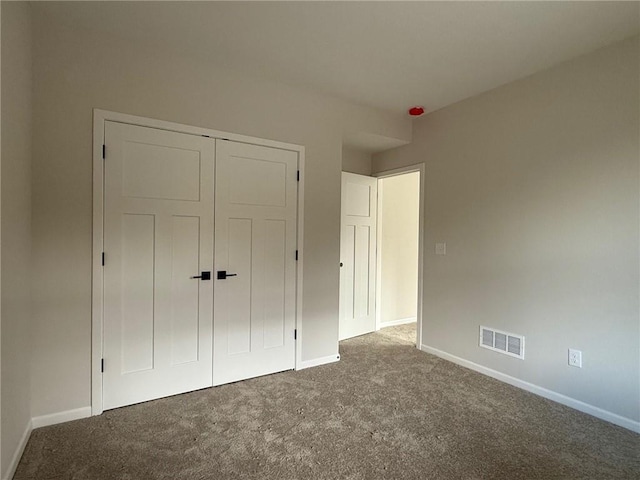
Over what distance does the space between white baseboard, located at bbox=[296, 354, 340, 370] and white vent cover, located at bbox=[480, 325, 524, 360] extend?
141 centimetres

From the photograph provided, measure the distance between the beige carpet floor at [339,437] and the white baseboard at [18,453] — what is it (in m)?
0.03

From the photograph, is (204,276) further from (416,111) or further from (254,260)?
(416,111)

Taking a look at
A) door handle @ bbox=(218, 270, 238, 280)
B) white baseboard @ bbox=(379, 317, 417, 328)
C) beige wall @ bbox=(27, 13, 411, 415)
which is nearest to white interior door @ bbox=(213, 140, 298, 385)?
door handle @ bbox=(218, 270, 238, 280)

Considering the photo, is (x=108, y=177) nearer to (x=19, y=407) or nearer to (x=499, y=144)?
(x=19, y=407)

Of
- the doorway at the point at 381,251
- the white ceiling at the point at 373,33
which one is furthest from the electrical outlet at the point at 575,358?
the white ceiling at the point at 373,33

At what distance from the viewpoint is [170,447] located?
196 centimetres

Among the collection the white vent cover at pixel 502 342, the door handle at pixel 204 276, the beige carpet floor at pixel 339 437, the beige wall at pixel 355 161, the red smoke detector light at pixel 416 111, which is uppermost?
the red smoke detector light at pixel 416 111

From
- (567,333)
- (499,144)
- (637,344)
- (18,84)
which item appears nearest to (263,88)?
(18,84)

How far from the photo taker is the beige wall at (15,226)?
5.19 ft

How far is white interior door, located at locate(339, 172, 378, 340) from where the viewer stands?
13.5 ft

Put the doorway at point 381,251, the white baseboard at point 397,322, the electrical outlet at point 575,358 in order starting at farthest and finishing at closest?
the white baseboard at point 397,322, the doorway at point 381,251, the electrical outlet at point 575,358

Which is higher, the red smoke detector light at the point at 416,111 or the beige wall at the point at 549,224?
the red smoke detector light at the point at 416,111

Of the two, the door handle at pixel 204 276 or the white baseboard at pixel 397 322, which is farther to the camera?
the white baseboard at pixel 397 322

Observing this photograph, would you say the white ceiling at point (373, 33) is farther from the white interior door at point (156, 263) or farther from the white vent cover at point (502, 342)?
the white vent cover at point (502, 342)
